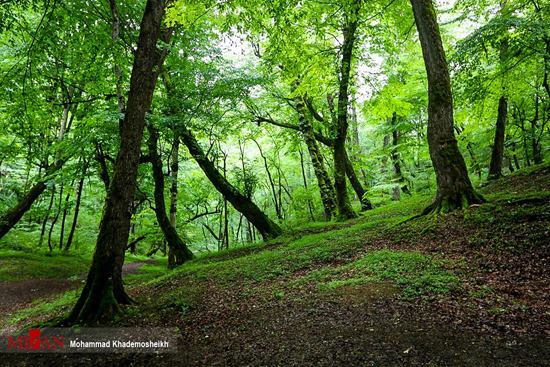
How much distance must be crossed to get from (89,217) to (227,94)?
18.4m

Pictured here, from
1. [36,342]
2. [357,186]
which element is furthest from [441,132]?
[36,342]

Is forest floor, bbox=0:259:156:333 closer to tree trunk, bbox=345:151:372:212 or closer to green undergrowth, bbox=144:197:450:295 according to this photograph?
green undergrowth, bbox=144:197:450:295

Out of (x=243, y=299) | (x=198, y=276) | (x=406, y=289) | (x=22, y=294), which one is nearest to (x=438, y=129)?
(x=406, y=289)

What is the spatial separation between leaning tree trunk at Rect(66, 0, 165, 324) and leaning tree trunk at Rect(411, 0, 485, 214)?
19.8 ft

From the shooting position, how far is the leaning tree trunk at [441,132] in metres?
6.27

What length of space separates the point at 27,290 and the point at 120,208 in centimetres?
848

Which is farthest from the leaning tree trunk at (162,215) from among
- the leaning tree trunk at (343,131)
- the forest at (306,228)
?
the leaning tree trunk at (343,131)

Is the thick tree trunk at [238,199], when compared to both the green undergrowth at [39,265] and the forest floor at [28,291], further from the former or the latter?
the green undergrowth at [39,265]

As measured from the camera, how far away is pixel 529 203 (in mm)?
5402

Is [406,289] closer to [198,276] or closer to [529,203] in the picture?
[529,203]

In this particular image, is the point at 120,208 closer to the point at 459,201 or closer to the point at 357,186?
the point at 459,201

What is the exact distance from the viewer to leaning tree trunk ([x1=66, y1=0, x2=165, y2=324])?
15.4ft

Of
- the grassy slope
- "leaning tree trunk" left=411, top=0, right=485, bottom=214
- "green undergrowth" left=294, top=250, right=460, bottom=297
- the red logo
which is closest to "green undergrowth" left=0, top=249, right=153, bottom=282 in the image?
the grassy slope

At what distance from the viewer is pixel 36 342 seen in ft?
13.2
